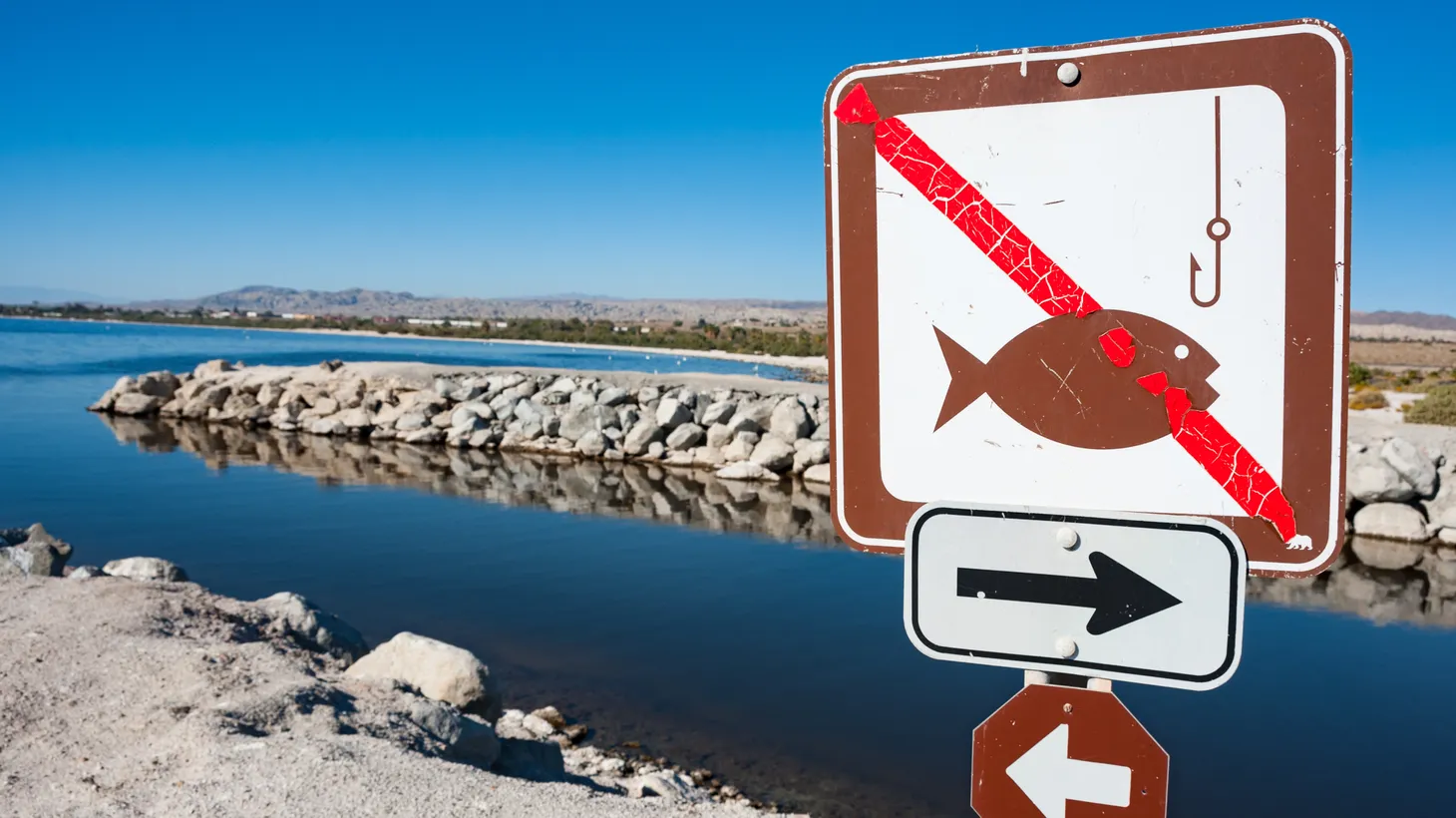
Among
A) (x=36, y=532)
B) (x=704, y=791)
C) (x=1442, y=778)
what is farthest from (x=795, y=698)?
(x=36, y=532)

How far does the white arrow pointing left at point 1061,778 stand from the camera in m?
1.43

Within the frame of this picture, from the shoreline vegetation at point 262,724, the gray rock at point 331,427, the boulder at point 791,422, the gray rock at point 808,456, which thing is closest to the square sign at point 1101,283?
the shoreline vegetation at point 262,724

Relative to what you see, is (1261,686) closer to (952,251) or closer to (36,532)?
(952,251)

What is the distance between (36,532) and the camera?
9297mm

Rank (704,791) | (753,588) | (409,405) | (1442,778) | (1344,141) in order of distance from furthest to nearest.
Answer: (409,405) → (753,588) → (1442,778) → (704,791) → (1344,141)

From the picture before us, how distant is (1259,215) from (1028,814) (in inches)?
37.1

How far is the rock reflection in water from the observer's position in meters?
14.5

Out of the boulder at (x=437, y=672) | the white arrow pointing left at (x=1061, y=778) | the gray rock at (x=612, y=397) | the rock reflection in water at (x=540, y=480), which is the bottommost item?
the rock reflection in water at (x=540, y=480)

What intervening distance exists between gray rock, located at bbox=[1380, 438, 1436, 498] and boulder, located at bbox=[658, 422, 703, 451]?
1131cm

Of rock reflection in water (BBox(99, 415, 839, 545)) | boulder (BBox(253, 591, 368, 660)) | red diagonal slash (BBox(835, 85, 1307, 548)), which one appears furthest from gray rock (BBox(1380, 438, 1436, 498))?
red diagonal slash (BBox(835, 85, 1307, 548))

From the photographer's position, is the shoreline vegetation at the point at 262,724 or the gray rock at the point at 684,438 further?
the gray rock at the point at 684,438

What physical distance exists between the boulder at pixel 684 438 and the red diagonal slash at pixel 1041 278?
17.6 meters

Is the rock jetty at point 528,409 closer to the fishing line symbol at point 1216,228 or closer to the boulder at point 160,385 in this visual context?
the boulder at point 160,385

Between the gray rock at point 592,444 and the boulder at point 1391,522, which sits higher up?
the gray rock at point 592,444
